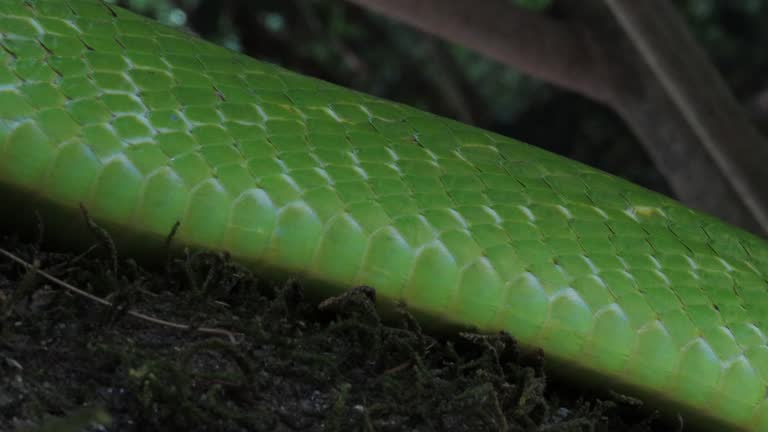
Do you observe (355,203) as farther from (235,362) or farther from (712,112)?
(712,112)

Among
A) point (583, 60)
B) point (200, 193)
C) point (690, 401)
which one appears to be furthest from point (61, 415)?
point (583, 60)

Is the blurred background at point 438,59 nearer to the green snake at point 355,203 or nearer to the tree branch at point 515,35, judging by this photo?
the tree branch at point 515,35

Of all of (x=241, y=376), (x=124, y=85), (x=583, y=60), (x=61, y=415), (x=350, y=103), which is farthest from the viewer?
(x=583, y=60)

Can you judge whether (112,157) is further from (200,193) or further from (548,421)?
(548,421)

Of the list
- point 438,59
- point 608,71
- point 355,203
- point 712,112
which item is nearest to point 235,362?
point 355,203

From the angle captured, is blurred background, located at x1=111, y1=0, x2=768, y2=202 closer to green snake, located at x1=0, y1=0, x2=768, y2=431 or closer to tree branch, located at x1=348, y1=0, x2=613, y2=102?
tree branch, located at x1=348, y1=0, x2=613, y2=102

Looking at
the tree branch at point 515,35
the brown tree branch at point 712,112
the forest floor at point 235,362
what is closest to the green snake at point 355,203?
the forest floor at point 235,362
